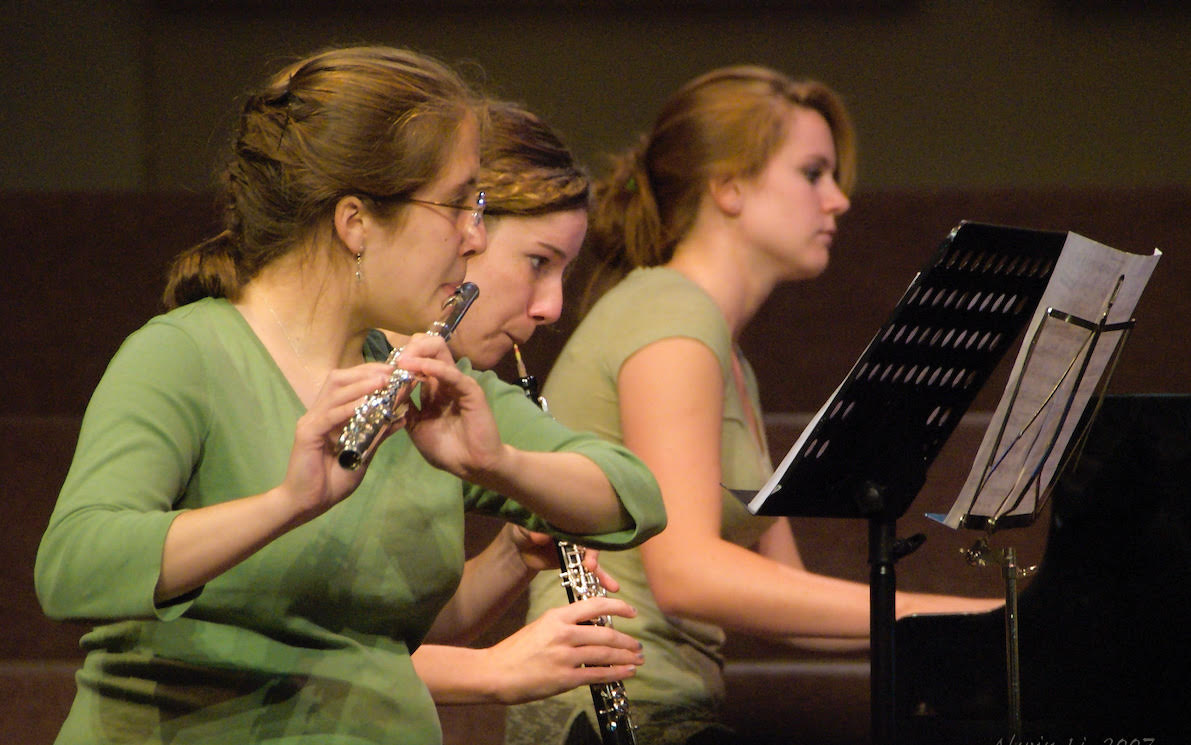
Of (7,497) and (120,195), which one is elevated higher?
(120,195)

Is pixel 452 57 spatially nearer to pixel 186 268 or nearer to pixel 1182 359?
pixel 1182 359

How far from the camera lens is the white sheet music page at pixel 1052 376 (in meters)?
1.37

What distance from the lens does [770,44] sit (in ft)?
10.8

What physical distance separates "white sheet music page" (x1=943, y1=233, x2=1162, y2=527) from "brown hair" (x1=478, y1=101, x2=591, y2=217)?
616 mm

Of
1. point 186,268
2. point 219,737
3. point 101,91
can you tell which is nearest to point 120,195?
point 101,91

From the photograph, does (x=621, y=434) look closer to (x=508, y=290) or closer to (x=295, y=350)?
(x=508, y=290)

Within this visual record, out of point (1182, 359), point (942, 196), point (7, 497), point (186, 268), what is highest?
point (186, 268)

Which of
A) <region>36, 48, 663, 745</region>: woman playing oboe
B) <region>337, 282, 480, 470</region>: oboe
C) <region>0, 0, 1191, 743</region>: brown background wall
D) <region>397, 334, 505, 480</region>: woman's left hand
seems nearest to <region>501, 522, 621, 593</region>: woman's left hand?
<region>36, 48, 663, 745</region>: woman playing oboe

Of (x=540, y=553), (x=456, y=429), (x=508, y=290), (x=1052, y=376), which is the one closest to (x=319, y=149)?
(x=456, y=429)

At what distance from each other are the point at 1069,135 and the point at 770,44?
2.50 feet

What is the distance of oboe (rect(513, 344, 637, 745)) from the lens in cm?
154

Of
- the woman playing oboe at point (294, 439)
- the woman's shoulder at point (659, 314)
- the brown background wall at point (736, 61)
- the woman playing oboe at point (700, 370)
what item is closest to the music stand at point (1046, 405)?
the woman playing oboe at point (700, 370)

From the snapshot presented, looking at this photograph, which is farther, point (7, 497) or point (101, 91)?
point (101, 91)

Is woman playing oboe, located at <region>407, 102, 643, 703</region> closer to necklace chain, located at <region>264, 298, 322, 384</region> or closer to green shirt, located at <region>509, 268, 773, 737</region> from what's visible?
green shirt, located at <region>509, 268, 773, 737</region>
